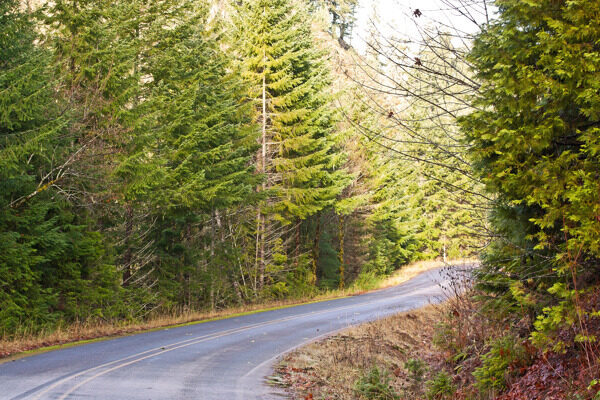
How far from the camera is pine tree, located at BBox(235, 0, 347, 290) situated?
93.5ft

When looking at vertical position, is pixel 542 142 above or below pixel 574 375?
above

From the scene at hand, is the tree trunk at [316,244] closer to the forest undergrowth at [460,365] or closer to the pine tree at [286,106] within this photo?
the pine tree at [286,106]

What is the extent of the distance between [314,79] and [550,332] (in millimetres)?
24852

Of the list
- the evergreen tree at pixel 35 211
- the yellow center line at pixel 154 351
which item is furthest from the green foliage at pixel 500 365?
the evergreen tree at pixel 35 211

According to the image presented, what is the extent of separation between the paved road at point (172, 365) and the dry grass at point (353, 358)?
0.56m

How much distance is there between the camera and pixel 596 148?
5887 mm

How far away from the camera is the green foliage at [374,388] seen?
330 inches

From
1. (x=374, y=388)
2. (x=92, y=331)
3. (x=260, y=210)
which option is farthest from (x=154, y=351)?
(x=260, y=210)

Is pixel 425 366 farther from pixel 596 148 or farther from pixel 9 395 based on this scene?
pixel 9 395

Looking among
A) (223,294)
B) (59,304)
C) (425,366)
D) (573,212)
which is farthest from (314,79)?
(573,212)

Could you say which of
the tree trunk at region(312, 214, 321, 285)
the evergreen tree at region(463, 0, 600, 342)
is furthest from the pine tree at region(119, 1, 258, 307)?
the evergreen tree at region(463, 0, 600, 342)

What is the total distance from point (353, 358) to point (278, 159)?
57.9 feet

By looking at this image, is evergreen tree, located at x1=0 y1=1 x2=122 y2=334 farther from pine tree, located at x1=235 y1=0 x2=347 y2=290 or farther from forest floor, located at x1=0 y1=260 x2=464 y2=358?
pine tree, located at x1=235 y1=0 x2=347 y2=290

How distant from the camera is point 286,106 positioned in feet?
97.9
